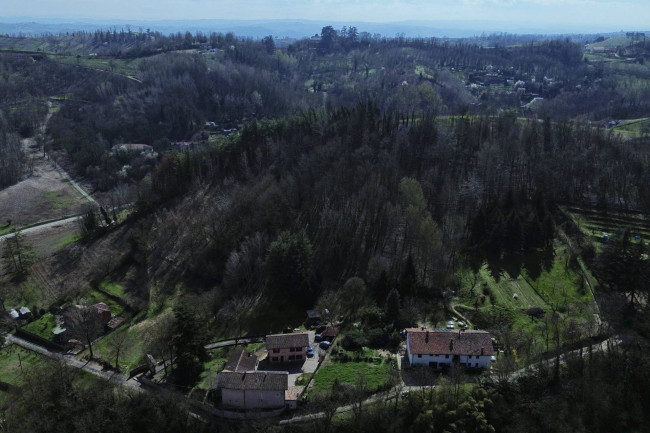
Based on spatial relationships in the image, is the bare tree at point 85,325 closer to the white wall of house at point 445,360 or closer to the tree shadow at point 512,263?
the white wall of house at point 445,360

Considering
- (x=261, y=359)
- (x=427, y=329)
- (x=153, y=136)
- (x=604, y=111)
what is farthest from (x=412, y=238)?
(x=604, y=111)

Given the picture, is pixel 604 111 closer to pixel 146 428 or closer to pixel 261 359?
pixel 261 359

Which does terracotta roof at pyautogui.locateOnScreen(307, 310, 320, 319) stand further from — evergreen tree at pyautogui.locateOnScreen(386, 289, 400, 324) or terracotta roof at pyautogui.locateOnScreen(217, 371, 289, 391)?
terracotta roof at pyautogui.locateOnScreen(217, 371, 289, 391)

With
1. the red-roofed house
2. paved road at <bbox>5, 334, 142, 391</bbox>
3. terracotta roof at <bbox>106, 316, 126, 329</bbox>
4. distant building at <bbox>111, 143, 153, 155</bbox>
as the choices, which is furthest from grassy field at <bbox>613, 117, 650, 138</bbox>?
distant building at <bbox>111, 143, 153, 155</bbox>

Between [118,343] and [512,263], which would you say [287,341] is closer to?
[118,343]

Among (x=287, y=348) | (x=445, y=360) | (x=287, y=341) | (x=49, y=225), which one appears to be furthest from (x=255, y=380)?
(x=49, y=225)

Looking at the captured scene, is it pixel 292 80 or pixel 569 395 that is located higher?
pixel 292 80
